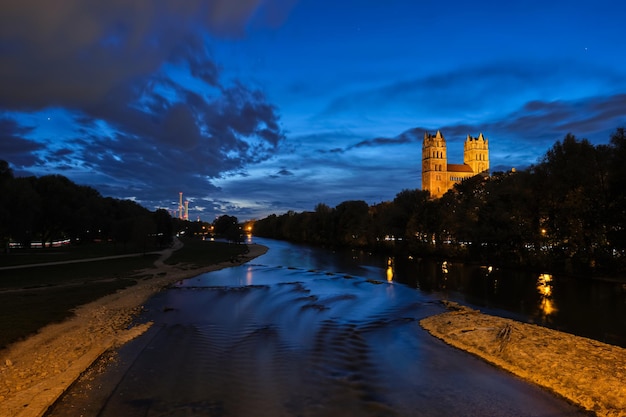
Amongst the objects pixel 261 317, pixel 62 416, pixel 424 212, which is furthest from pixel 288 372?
pixel 424 212

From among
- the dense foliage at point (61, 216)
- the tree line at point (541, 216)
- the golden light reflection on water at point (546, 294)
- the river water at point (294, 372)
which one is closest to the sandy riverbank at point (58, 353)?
the river water at point (294, 372)

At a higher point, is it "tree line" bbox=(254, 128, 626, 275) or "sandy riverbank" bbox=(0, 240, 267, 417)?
"tree line" bbox=(254, 128, 626, 275)

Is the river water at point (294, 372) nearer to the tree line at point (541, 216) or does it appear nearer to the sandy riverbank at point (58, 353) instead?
the sandy riverbank at point (58, 353)

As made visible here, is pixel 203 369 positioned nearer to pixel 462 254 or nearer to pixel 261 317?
pixel 261 317

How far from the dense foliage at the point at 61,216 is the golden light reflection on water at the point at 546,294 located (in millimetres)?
49898

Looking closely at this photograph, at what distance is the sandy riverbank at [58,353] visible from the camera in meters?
11.5

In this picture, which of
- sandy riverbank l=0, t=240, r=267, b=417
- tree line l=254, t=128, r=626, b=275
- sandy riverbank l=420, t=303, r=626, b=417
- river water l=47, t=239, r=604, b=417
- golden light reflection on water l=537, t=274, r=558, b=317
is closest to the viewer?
sandy riverbank l=0, t=240, r=267, b=417

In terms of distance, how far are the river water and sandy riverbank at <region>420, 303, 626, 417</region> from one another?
0.83 meters

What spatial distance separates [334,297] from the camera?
33.3m

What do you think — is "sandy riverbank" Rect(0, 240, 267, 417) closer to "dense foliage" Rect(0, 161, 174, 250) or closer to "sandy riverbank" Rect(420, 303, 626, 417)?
"sandy riverbank" Rect(420, 303, 626, 417)

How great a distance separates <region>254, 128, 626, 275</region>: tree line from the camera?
144 ft

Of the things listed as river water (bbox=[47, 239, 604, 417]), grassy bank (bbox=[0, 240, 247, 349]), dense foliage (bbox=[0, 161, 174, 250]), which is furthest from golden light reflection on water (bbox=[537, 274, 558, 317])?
dense foliage (bbox=[0, 161, 174, 250])

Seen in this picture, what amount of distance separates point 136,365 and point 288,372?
19.0 feet

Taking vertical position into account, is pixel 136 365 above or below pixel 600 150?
below
